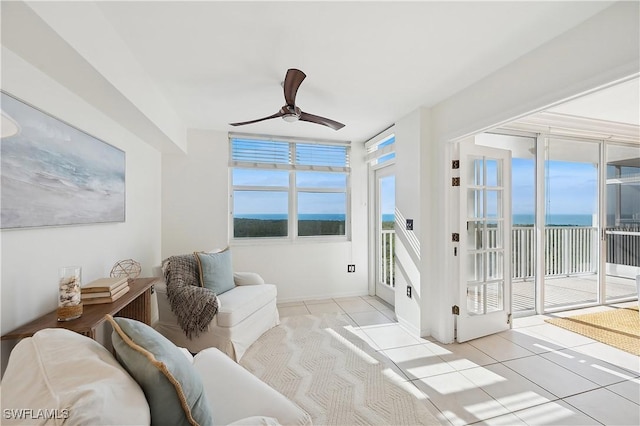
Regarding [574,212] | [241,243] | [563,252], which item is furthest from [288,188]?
[563,252]

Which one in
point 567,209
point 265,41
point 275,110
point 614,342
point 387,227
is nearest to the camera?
point 265,41

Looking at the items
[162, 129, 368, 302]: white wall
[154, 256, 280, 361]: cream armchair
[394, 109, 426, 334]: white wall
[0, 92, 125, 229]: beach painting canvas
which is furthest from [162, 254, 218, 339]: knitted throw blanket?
[394, 109, 426, 334]: white wall

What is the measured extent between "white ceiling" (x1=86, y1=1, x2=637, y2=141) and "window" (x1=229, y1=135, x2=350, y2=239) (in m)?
1.24

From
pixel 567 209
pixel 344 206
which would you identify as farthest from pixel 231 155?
pixel 567 209

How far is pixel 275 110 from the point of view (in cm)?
301

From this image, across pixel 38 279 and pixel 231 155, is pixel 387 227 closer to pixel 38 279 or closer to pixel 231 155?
pixel 231 155

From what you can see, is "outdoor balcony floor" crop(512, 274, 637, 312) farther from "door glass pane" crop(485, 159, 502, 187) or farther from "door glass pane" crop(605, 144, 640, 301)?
"door glass pane" crop(485, 159, 502, 187)

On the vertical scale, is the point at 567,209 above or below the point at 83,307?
above

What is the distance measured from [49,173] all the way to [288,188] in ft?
9.04

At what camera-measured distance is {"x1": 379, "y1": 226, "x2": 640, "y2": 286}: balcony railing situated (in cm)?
370

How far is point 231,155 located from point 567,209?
4726 mm

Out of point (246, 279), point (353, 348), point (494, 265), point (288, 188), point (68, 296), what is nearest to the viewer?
point (68, 296)

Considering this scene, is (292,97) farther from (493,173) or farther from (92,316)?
(493,173)

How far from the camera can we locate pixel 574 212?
375 centimetres
